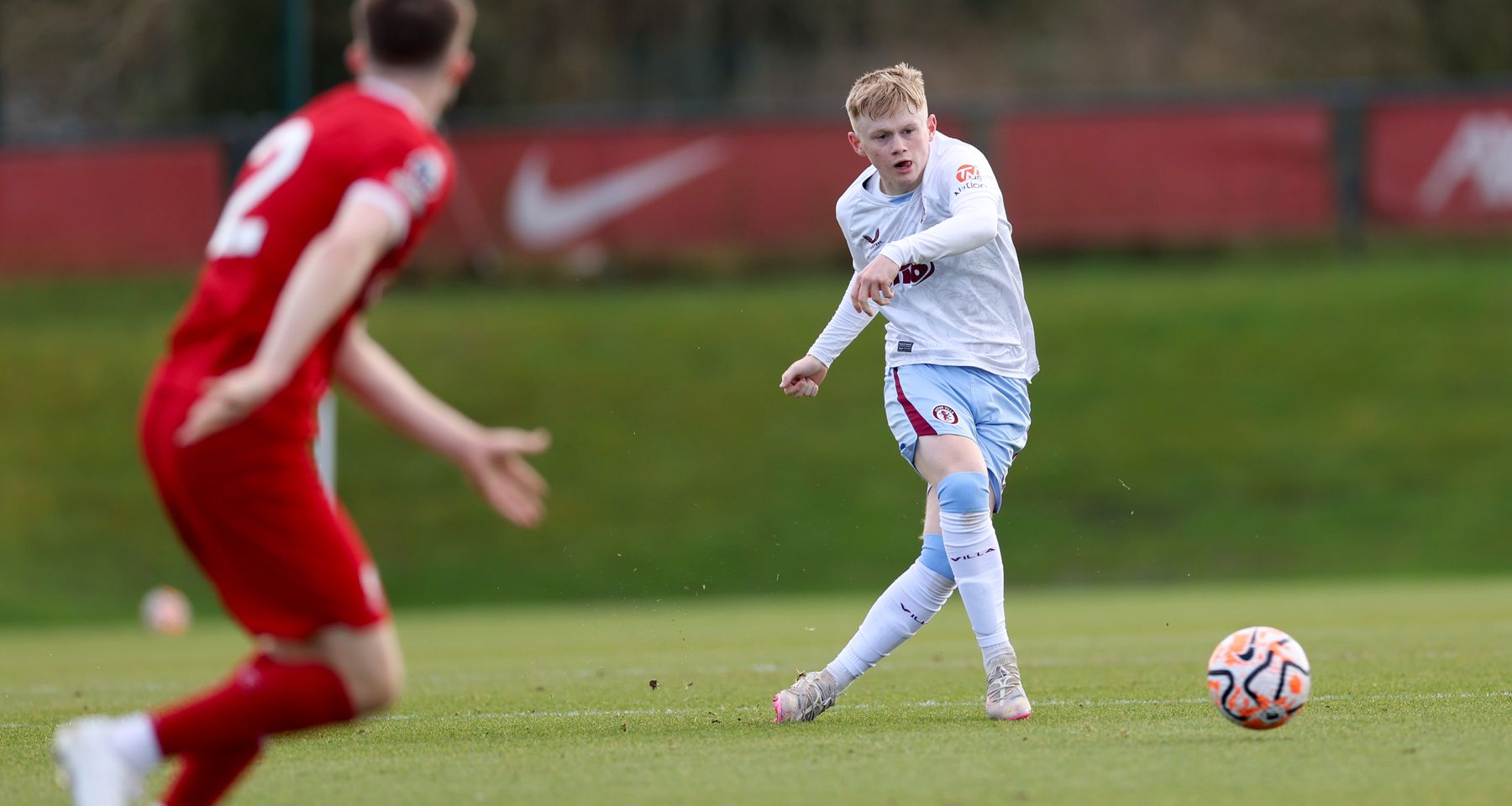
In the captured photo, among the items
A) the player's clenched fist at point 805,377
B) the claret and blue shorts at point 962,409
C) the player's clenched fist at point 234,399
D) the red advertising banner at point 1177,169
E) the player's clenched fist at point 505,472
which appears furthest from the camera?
the red advertising banner at point 1177,169

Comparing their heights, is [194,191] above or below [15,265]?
above

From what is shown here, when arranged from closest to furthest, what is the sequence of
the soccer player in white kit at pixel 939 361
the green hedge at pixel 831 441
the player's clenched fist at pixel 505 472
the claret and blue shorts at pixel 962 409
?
1. the player's clenched fist at pixel 505 472
2. the soccer player in white kit at pixel 939 361
3. the claret and blue shorts at pixel 962 409
4. the green hedge at pixel 831 441

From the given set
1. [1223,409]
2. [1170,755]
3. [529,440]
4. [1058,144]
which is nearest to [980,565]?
[1170,755]

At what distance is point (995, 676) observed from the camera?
6727 mm

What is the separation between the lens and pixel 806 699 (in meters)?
6.91

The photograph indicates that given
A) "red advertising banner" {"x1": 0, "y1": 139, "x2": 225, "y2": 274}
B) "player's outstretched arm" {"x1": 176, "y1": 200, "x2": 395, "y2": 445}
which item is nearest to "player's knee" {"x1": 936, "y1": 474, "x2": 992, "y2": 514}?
"player's outstretched arm" {"x1": 176, "y1": 200, "x2": 395, "y2": 445}

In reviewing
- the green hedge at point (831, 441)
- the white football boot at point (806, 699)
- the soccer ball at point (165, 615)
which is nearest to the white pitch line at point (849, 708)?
the white football boot at point (806, 699)

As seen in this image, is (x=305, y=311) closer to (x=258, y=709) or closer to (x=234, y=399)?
(x=234, y=399)

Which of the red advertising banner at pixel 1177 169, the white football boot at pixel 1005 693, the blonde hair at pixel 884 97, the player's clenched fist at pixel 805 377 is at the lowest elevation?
the white football boot at pixel 1005 693

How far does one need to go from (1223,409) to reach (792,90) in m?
12.9

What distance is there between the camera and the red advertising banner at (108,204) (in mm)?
24625

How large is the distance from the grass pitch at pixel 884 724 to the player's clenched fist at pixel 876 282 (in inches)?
56.5

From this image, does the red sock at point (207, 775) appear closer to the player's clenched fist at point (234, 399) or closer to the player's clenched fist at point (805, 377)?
the player's clenched fist at point (234, 399)

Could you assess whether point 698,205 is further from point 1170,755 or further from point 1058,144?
point 1170,755
